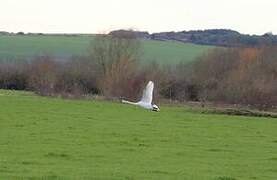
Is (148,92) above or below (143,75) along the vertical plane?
above

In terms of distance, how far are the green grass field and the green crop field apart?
195ft

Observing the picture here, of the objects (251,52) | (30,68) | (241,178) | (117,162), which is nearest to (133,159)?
(117,162)

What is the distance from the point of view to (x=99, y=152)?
707 inches

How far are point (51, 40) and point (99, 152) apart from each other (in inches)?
3555

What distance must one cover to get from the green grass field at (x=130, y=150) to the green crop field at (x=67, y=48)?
59.4 m

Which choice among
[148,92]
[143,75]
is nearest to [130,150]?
[148,92]

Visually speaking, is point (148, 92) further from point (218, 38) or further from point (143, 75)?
point (218, 38)

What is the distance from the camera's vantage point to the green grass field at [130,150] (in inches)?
552

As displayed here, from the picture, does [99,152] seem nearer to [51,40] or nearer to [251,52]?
[251,52]

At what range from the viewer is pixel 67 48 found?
100 metres

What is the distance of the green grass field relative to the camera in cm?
1402

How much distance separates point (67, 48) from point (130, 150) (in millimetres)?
82561

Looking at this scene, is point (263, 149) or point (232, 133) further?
point (232, 133)

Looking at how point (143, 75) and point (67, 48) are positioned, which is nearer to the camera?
point (143, 75)
